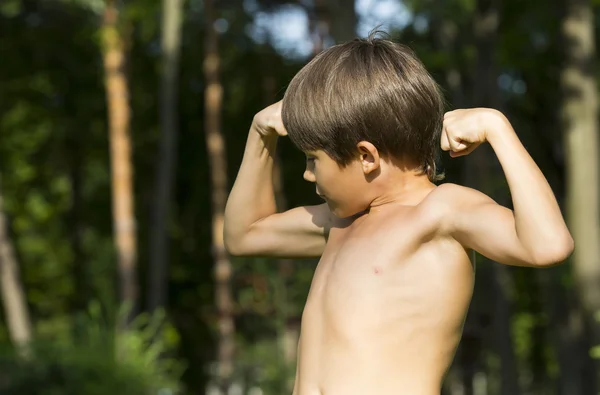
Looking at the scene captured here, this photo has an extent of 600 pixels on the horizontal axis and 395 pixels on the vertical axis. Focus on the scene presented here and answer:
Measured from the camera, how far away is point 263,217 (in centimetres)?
288

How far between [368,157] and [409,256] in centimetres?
24

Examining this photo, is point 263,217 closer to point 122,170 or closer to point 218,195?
point 122,170

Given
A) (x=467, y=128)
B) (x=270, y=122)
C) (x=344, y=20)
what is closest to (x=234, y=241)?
(x=270, y=122)

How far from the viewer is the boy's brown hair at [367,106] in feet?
7.61

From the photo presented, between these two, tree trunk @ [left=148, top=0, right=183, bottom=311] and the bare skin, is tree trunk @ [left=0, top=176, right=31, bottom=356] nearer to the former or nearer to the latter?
tree trunk @ [left=148, top=0, right=183, bottom=311]

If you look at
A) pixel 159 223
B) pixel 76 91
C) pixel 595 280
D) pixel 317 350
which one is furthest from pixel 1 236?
pixel 317 350

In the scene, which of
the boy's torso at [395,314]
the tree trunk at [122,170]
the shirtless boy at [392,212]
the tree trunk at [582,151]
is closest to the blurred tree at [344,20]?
the tree trunk at [582,151]

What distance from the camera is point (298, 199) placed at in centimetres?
2219

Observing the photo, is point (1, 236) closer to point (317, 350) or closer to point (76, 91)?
point (76, 91)

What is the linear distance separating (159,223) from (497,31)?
6.88m

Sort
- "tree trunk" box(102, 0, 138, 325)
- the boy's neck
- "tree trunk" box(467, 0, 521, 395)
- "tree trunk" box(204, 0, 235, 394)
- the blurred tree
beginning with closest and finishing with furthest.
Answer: the boy's neck, the blurred tree, "tree trunk" box(467, 0, 521, 395), "tree trunk" box(102, 0, 138, 325), "tree trunk" box(204, 0, 235, 394)

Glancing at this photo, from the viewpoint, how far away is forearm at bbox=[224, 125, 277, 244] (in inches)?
111

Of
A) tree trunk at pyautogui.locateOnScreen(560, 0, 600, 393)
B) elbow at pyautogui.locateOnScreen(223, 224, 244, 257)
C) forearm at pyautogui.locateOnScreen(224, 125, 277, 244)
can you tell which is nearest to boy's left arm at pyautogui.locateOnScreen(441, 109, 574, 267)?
forearm at pyautogui.locateOnScreen(224, 125, 277, 244)

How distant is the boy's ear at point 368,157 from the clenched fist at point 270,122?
0.34 metres
